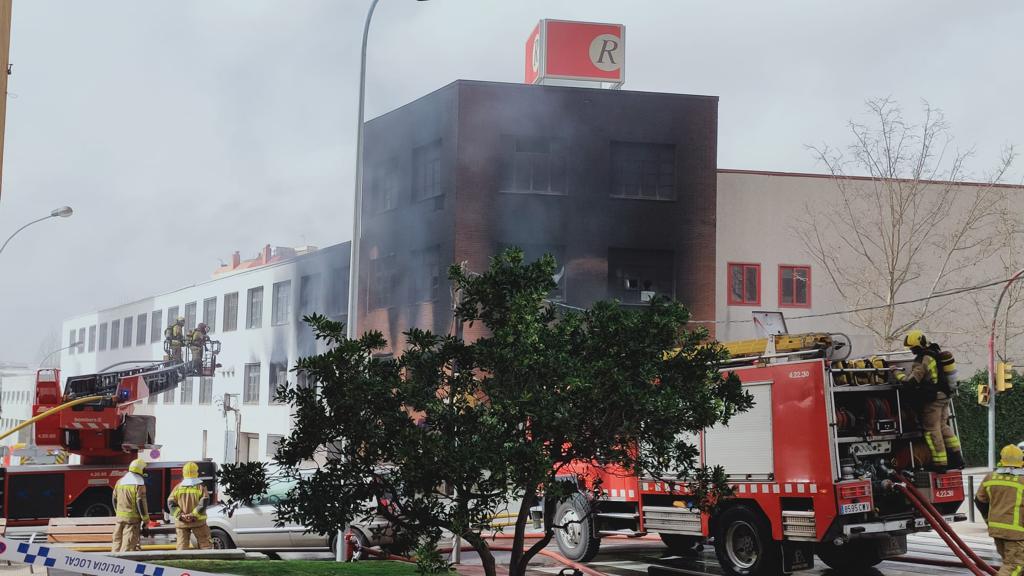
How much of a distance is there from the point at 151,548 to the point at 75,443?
5298mm

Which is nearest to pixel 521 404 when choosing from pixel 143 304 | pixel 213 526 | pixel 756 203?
pixel 213 526

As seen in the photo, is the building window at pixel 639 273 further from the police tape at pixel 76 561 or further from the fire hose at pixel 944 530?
the police tape at pixel 76 561

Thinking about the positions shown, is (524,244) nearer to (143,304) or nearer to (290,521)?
(290,521)

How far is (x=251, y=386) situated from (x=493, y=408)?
4133cm

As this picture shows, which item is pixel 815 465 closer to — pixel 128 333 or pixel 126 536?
pixel 126 536

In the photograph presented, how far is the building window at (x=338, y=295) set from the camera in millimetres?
40841

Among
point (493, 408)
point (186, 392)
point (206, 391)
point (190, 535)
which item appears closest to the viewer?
point (493, 408)

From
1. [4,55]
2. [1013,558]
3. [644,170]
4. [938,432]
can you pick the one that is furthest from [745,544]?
[644,170]

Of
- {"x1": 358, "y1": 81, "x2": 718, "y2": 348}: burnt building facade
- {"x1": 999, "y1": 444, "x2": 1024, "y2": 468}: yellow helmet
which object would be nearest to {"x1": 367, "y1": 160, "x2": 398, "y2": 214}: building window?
{"x1": 358, "y1": 81, "x2": 718, "y2": 348}: burnt building facade

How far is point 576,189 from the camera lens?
33562mm

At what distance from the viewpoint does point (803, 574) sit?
45.3ft

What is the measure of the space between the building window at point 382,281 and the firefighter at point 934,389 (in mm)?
24754

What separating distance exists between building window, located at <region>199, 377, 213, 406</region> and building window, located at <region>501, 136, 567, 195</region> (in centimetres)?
2426

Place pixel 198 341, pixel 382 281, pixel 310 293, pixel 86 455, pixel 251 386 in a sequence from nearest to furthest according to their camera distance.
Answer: pixel 86 455 < pixel 198 341 < pixel 382 281 < pixel 310 293 < pixel 251 386
